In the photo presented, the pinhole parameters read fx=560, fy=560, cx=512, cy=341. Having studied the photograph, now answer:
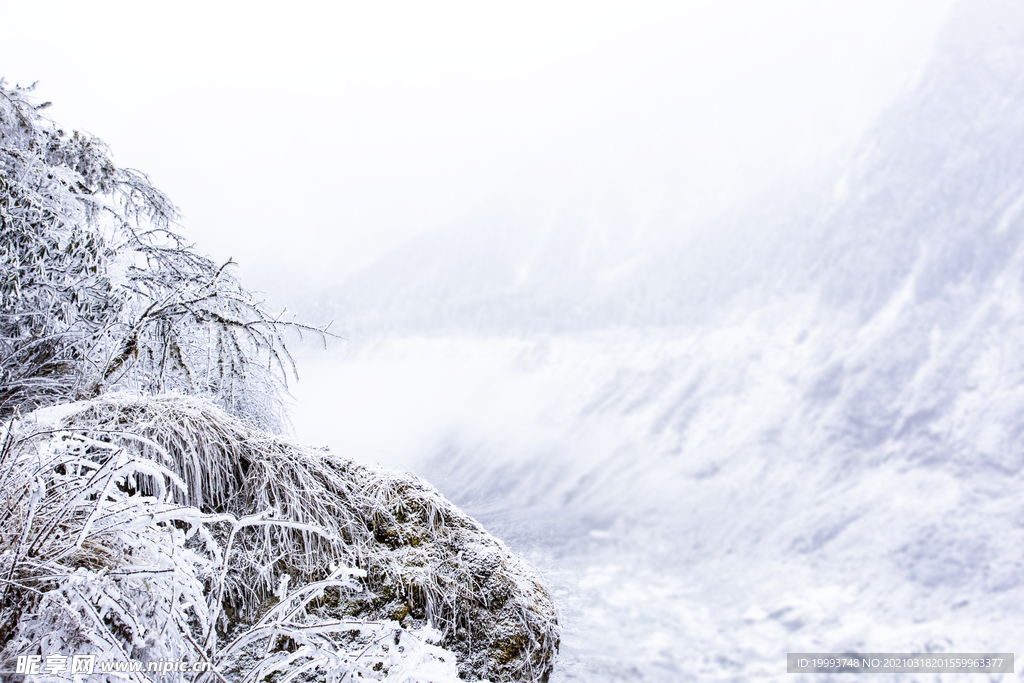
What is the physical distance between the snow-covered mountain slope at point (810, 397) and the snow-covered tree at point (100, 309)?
27221 mm

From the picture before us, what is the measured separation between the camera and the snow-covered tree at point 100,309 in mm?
3115

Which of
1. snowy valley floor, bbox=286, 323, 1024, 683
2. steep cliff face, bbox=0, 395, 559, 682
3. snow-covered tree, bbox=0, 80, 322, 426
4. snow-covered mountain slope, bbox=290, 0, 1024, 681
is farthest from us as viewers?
snow-covered mountain slope, bbox=290, 0, 1024, 681

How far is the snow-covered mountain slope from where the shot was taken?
169ft

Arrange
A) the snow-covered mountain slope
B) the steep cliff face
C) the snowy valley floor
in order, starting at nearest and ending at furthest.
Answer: the steep cliff face < the snowy valley floor < the snow-covered mountain slope

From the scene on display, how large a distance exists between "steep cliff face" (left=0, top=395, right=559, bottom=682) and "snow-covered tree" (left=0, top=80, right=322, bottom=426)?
96cm

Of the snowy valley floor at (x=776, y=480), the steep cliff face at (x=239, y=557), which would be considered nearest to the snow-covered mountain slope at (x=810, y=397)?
the snowy valley floor at (x=776, y=480)

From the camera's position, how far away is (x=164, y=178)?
6070mm

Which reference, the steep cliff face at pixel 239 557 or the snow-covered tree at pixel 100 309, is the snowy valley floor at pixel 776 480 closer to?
the snow-covered tree at pixel 100 309

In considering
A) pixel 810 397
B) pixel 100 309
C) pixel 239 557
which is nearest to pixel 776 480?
pixel 810 397

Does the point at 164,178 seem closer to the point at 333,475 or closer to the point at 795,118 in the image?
the point at 333,475

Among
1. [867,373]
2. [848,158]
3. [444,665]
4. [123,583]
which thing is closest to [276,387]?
[123,583]

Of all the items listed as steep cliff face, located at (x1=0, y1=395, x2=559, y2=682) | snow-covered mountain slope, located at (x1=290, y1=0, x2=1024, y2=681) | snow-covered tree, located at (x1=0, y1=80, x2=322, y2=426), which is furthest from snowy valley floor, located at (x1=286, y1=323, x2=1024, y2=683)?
steep cliff face, located at (x1=0, y1=395, x2=559, y2=682)

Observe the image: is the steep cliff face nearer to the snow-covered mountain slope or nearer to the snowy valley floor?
the snow-covered mountain slope

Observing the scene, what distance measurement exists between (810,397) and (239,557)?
7969cm
